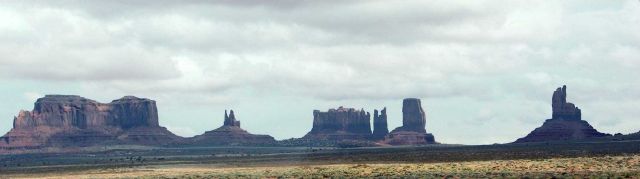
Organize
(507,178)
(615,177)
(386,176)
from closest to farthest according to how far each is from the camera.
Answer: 1. (615,177)
2. (507,178)
3. (386,176)

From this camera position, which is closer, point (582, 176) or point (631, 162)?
point (582, 176)

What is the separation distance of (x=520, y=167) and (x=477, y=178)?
1590 cm

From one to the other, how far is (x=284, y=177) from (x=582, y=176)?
82.0 ft

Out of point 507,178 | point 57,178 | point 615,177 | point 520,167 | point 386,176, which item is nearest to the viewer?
point 615,177

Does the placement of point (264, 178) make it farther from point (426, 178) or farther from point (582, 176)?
point (582, 176)

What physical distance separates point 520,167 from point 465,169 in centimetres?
474

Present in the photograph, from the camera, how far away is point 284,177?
8156cm

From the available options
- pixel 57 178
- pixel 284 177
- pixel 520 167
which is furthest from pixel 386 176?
pixel 57 178

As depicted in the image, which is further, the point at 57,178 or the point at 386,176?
the point at 57,178

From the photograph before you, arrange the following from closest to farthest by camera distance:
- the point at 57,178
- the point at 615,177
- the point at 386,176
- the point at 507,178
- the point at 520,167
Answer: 1. the point at 615,177
2. the point at 507,178
3. the point at 386,176
4. the point at 520,167
5. the point at 57,178

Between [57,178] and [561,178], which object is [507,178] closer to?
[561,178]

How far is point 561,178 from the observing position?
217ft

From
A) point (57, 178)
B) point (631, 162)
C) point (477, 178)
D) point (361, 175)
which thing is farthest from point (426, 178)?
point (57, 178)

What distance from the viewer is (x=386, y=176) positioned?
77812 mm
